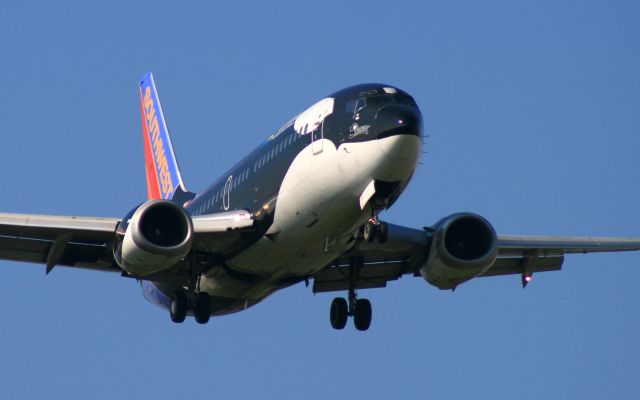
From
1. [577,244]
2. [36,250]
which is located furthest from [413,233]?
[36,250]

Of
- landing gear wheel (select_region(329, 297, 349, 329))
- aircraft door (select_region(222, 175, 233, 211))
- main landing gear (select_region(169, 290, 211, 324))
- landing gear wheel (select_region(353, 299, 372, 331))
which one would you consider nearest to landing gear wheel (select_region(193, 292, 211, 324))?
main landing gear (select_region(169, 290, 211, 324))

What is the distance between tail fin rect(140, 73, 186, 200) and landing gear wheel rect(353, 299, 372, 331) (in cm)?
968

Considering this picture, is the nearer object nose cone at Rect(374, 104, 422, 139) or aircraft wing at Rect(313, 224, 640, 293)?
nose cone at Rect(374, 104, 422, 139)

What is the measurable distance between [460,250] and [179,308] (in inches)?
303

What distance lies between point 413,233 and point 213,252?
5632 millimetres

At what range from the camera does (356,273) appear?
1586 inches

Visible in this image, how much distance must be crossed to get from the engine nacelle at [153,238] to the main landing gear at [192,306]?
318 cm

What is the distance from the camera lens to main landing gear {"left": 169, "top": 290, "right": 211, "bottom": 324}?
38.8m

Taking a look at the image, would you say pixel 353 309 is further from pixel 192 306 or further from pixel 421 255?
pixel 192 306

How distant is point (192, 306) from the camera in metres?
38.9

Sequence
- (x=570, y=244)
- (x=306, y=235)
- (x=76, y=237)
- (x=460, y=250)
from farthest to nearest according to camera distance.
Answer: (x=570, y=244)
(x=460, y=250)
(x=76, y=237)
(x=306, y=235)

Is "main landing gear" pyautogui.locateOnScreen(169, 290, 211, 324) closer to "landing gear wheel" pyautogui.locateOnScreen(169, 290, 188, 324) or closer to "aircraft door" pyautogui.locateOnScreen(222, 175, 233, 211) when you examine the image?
"landing gear wheel" pyautogui.locateOnScreen(169, 290, 188, 324)

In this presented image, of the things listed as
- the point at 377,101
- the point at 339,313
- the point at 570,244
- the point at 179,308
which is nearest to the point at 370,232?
the point at 377,101

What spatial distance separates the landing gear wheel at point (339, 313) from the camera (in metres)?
40.7
